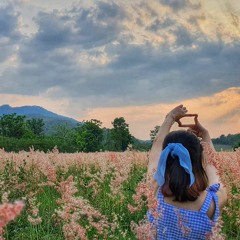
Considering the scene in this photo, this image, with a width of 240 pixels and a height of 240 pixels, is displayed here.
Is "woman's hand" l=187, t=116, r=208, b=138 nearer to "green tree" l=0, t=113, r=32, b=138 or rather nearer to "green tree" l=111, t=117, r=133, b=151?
"green tree" l=111, t=117, r=133, b=151

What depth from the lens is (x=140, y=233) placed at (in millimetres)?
2775

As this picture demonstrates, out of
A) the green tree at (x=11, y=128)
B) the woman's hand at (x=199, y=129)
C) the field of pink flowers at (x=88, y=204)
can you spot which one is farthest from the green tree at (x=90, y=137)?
the woman's hand at (x=199, y=129)

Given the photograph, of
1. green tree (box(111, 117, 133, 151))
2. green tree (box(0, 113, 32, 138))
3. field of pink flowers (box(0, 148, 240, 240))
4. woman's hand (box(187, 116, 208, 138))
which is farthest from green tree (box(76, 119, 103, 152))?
woman's hand (box(187, 116, 208, 138))

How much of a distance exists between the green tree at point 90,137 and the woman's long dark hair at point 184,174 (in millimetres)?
49557

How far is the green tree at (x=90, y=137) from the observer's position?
183 feet

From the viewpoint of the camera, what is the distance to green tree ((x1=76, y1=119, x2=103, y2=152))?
183 ft

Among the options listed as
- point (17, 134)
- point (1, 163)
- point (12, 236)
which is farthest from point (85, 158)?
point (17, 134)

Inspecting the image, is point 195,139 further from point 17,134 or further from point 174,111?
point 17,134

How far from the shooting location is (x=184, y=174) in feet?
12.1

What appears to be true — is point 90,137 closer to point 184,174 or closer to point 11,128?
point 11,128

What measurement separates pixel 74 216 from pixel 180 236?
110cm

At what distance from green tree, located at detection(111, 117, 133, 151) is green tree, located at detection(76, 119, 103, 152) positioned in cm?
185

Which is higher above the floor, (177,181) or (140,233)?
(177,181)

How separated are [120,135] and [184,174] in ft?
180
